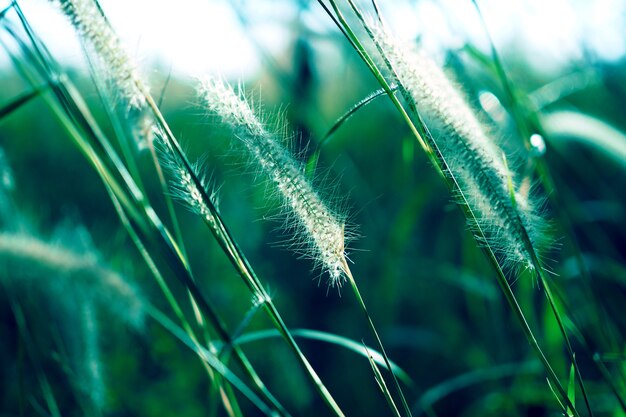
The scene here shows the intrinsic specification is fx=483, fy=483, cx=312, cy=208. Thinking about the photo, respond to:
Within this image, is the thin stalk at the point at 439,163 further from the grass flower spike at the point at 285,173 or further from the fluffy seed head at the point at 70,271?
the fluffy seed head at the point at 70,271

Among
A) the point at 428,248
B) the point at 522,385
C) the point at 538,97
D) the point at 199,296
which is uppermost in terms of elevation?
the point at 538,97

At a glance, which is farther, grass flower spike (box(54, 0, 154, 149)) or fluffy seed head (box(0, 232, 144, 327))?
fluffy seed head (box(0, 232, 144, 327))

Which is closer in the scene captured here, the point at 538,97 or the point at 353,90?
A: the point at 538,97

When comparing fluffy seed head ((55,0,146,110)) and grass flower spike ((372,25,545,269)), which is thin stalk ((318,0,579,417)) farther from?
fluffy seed head ((55,0,146,110))

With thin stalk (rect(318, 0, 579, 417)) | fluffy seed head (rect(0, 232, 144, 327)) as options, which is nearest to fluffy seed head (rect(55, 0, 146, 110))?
thin stalk (rect(318, 0, 579, 417))

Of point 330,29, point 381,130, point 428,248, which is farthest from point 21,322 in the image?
point 381,130

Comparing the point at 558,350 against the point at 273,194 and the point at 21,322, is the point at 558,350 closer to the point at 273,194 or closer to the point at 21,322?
the point at 273,194

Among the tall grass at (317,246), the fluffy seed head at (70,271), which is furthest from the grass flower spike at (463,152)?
the fluffy seed head at (70,271)

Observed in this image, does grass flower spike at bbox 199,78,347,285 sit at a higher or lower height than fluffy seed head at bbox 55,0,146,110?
lower

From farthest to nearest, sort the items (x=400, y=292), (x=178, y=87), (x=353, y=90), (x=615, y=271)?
1. (x=353, y=90)
2. (x=178, y=87)
3. (x=400, y=292)
4. (x=615, y=271)

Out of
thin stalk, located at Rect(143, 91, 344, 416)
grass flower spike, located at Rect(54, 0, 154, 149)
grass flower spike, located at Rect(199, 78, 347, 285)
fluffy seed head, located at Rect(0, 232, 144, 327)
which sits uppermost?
grass flower spike, located at Rect(54, 0, 154, 149)
